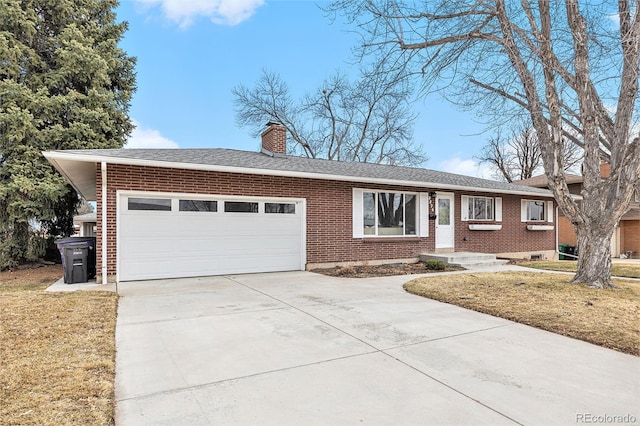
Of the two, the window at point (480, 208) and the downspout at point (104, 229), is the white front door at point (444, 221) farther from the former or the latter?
the downspout at point (104, 229)

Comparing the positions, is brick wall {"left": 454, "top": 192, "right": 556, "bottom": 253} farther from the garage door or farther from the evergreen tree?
the evergreen tree

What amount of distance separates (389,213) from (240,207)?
4.80 metres

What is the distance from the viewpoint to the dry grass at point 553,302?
4.29 m

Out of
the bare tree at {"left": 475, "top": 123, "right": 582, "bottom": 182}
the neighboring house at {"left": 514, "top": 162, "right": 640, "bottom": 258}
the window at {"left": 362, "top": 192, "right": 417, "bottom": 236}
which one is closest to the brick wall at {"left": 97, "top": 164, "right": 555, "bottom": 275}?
the window at {"left": 362, "top": 192, "right": 417, "bottom": 236}

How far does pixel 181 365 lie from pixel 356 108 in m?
24.9

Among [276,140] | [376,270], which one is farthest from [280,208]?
[276,140]

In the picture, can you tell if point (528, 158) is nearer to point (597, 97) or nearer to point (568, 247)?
point (568, 247)

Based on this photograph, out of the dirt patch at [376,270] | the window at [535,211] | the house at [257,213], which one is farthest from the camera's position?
the window at [535,211]

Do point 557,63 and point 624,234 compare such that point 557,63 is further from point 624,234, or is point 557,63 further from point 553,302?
point 624,234

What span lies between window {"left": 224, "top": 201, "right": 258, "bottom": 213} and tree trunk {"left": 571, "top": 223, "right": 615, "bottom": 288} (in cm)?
739

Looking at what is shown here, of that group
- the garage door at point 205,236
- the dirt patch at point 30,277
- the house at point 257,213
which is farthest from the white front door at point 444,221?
the dirt patch at point 30,277

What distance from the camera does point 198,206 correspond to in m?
8.72

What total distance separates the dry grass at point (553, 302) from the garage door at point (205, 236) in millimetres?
3745

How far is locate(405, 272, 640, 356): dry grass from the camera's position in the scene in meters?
4.29
